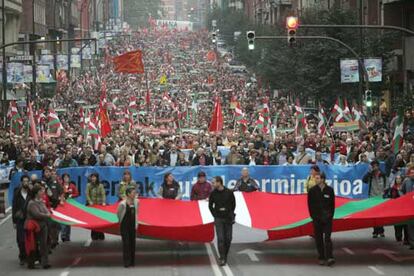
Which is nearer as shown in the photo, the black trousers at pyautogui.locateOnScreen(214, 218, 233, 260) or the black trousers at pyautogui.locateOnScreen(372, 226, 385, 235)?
the black trousers at pyautogui.locateOnScreen(214, 218, 233, 260)

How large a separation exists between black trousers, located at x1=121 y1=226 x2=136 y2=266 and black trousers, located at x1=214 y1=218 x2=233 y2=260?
1311mm

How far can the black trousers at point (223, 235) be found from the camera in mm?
18938

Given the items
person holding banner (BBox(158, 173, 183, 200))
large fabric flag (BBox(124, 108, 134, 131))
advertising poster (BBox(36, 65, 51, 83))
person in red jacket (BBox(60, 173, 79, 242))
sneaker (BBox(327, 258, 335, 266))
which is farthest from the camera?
advertising poster (BBox(36, 65, 51, 83))

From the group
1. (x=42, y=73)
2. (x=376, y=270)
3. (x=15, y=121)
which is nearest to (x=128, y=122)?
(x=15, y=121)

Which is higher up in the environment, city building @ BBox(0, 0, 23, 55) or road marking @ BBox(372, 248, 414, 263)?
city building @ BBox(0, 0, 23, 55)

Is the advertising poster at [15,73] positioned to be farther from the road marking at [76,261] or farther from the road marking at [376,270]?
the road marking at [376,270]

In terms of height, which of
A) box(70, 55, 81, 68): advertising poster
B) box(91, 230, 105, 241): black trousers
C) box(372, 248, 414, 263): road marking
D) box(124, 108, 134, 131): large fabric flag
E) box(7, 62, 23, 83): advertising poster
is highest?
box(70, 55, 81, 68): advertising poster

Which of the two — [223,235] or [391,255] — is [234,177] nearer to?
[391,255]

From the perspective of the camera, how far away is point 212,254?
2031 cm

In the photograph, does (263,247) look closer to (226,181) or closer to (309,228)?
(309,228)

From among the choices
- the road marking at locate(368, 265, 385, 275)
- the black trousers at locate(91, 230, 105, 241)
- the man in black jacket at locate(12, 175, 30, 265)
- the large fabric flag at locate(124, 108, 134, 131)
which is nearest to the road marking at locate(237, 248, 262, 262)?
the road marking at locate(368, 265, 385, 275)

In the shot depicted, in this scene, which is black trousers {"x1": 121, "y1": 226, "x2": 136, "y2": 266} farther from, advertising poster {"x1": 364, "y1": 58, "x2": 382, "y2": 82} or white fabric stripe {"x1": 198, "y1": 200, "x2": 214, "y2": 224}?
advertising poster {"x1": 364, "y1": 58, "x2": 382, "y2": 82}

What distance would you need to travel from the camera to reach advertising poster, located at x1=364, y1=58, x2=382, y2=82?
1903 inches

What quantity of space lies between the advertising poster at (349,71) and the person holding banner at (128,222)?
3094 cm
